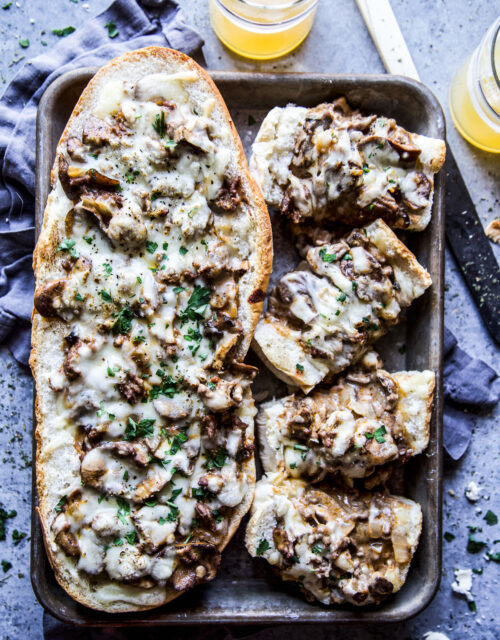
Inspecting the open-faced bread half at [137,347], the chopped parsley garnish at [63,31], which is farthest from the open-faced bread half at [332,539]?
the chopped parsley garnish at [63,31]

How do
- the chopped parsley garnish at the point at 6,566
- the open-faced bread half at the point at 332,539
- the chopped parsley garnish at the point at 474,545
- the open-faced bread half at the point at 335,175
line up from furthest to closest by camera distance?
the chopped parsley garnish at the point at 474,545 < the chopped parsley garnish at the point at 6,566 < the open-faced bread half at the point at 335,175 < the open-faced bread half at the point at 332,539

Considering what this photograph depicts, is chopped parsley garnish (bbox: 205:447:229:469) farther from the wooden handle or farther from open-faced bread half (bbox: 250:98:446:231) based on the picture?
the wooden handle

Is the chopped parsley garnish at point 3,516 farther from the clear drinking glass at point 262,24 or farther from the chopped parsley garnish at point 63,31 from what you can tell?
the clear drinking glass at point 262,24

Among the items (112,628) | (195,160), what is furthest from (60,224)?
(112,628)

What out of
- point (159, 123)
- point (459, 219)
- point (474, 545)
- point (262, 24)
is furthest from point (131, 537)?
point (262, 24)

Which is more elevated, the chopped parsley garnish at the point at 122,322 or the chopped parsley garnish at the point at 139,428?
the chopped parsley garnish at the point at 122,322

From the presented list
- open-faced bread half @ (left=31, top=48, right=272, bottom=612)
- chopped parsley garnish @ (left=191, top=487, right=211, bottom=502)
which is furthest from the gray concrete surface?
chopped parsley garnish @ (left=191, top=487, right=211, bottom=502)

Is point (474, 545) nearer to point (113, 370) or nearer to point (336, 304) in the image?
point (336, 304)

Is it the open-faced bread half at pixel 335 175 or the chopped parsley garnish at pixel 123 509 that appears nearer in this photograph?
the chopped parsley garnish at pixel 123 509
